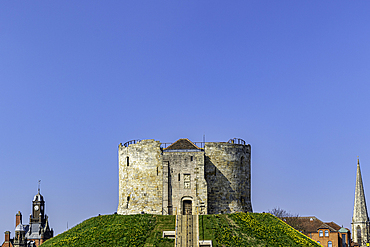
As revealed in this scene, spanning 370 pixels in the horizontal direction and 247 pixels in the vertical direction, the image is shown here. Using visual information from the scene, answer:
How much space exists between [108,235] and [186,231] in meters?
8.15

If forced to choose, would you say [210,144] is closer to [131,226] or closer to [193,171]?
[193,171]

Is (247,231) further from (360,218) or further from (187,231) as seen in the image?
(360,218)

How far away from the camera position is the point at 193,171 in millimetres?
59531

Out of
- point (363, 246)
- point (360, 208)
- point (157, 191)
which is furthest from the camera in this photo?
point (360, 208)

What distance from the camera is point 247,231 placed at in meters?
52.8

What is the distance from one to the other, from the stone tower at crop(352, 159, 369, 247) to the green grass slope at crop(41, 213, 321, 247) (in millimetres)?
87604

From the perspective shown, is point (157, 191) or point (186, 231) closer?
point (186, 231)

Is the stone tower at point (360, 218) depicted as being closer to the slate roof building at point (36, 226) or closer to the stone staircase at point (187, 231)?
the slate roof building at point (36, 226)

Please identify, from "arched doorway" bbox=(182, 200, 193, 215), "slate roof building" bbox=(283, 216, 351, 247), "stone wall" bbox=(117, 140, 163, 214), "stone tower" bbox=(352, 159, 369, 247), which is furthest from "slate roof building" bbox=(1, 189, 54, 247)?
"stone tower" bbox=(352, 159, 369, 247)

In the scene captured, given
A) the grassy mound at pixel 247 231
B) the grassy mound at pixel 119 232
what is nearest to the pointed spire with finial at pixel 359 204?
the grassy mound at pixel 247 231

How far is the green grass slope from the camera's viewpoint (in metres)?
50.0

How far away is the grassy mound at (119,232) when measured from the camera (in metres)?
49.8

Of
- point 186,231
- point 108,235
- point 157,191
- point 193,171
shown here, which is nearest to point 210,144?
point 193,171

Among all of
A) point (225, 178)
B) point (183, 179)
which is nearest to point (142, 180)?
point (183, 179)
